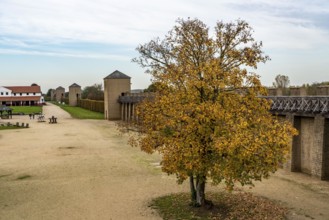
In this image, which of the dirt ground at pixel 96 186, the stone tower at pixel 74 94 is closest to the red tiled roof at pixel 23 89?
the stone tower at pixel 74 94

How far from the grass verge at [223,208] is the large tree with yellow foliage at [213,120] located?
680 mm

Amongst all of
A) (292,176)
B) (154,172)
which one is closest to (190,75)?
(154,172)

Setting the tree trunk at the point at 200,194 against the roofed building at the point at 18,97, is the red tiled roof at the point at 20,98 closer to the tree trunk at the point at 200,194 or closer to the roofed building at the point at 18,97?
the roofed building at the point at 18,97

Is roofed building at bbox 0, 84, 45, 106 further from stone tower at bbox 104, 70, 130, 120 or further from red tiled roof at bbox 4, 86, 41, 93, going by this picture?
stone tower at bbox 104, 70, 130, 120

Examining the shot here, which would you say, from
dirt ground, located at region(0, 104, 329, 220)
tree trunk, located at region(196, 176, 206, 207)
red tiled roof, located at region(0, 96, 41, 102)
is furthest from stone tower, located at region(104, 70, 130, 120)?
red tiled roof, located at region(0, 96, 41, 102)

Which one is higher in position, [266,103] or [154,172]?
[266,103]

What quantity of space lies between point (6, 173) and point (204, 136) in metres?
13.1

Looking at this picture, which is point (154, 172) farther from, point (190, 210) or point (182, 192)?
point (190, 210)

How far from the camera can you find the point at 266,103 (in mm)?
13641

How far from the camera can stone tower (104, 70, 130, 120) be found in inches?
2319

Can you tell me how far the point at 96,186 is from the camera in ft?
59.1

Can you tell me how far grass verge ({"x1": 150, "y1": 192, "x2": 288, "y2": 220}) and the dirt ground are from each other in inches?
21.0

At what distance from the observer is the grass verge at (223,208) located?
1387cm

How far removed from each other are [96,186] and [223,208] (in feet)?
21.3
